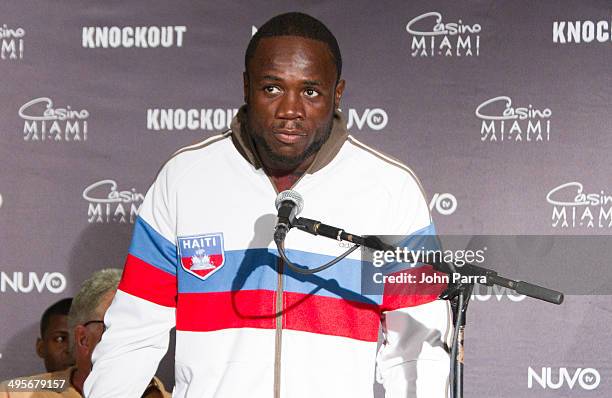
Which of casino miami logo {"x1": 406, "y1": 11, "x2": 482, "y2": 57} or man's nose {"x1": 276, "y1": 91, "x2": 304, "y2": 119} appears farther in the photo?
casino miami logo {"x1": 406, "y1": 11, "x2": 482, "y2": 57}

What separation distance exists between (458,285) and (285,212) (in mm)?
373

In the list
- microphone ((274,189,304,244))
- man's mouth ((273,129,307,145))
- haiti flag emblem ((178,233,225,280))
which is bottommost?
haiti flag emblem ((178,233,225,280))

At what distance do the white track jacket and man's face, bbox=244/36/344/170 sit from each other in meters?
0.10

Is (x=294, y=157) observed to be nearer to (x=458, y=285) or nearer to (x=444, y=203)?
(x=458, y=285)

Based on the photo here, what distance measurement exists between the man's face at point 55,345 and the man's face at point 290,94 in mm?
2049

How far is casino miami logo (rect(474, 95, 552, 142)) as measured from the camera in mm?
3705

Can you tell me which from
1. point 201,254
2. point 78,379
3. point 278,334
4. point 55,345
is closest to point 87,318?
point 78,379

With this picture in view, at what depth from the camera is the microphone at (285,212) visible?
1753 mm

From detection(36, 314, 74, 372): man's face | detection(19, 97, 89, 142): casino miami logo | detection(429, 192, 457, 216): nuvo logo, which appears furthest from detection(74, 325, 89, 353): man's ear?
detection(429, 192, 457, 216): nuvo logo

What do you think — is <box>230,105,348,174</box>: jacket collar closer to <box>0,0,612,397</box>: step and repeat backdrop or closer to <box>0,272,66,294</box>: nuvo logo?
<box>0,0,612,397</box>: step and repeat backdrop

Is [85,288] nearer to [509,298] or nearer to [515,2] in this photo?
[509,298]

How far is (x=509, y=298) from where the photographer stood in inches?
145

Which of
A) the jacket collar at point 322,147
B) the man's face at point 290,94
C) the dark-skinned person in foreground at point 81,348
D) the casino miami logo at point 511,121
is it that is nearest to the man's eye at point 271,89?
the man's face at point 290,94

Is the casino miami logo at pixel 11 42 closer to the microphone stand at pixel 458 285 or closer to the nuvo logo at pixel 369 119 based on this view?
the nuvo logo at pixel 369 119
